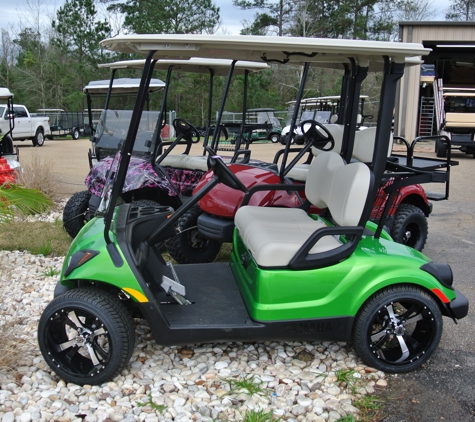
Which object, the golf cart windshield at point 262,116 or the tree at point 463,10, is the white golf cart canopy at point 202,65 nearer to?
the golf cart windshield at point 262,116

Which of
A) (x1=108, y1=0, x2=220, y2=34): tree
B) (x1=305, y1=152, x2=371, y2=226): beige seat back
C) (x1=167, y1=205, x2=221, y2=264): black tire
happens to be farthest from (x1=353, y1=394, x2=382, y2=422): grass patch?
(x1=108, y1=0, x2=220, y2=34): tree

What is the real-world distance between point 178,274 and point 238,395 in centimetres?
110

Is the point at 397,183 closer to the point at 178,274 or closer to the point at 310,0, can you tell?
the point at 178,274

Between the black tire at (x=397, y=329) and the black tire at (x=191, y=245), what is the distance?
2.00 m

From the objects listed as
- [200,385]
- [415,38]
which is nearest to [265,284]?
[200,385]

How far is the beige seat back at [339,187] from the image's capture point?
2.92 m

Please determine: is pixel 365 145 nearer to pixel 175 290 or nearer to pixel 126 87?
pixel 175 290

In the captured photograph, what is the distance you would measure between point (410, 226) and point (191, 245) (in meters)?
2.15

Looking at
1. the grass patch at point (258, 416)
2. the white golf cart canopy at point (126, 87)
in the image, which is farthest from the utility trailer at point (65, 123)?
the grass patch at point (258, 416)

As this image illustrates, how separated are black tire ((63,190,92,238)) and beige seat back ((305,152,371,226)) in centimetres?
271

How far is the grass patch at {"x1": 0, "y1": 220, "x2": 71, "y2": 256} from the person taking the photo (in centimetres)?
514

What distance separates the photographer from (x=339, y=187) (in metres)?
3.17

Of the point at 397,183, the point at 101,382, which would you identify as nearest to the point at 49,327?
the point at 101,382

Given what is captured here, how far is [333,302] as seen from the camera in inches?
111
